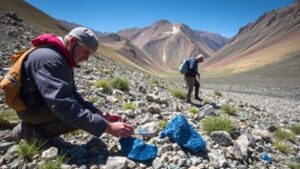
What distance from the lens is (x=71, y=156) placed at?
4625 mm

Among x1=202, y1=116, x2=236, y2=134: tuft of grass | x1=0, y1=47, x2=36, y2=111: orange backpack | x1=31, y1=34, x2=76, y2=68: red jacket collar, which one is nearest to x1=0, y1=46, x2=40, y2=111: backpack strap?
x1=0, y1=47, x2=36, y2=111: orange backpack

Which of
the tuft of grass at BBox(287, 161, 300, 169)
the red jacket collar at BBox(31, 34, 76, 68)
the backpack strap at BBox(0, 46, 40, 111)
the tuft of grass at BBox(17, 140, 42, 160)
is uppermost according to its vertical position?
the red jacket collar at BBox(31, 34, 76, 68)

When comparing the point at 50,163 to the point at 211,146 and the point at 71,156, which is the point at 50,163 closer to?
the point at 71,156

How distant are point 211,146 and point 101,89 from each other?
444cm

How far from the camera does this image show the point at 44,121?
177 inches

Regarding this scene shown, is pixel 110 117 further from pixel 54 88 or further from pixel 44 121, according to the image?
pixel 54 88

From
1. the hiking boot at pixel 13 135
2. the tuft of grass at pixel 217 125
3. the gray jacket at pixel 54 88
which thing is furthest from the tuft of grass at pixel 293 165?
the hiking boot at pixel 13 135

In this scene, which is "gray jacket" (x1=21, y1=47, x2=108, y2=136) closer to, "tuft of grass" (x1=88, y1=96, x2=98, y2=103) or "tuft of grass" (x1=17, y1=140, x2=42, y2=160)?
"tuft of grass" (x1=17, y1=140, x2=42, y2=160)

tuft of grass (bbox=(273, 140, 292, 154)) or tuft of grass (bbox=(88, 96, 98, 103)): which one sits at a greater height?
tuft of grass (bbox=(273, 140, 292, 154))

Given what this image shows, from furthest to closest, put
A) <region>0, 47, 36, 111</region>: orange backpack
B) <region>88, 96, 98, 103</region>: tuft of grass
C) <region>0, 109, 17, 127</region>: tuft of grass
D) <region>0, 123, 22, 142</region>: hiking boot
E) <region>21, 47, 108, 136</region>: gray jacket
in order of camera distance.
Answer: <region>88, 96, 98, 103</region>: tuft of grass → <region>0, 109, 17, 127</region>: tuft of grass → <region>0, 123, 22, 142</region>: hiking boot → <region>0, 47, 36, 111</region>: orange backpack → <region>21, 47, 108, 136</region>: gray jacket

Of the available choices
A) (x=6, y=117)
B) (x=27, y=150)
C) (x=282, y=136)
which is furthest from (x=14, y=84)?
(x=282, y=136)

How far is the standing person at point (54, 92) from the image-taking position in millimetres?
3922

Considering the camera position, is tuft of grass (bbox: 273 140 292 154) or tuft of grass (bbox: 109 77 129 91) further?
tuft of grass (bbox: 109 77 129 91)

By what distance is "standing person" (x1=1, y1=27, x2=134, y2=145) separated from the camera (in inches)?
154
